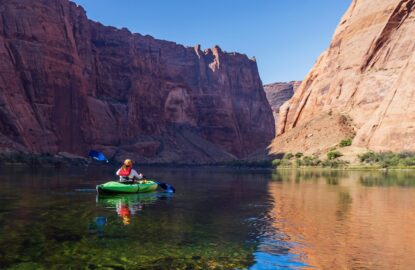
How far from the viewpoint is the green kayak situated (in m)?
29.0

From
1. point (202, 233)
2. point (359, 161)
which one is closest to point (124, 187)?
point (202, 233)

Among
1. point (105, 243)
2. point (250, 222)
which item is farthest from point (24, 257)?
point (250, 222)

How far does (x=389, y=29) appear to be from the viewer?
10606 centimetres

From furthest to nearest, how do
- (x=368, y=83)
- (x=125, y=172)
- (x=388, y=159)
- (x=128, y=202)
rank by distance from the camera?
(x=368, y=83), (x=388, y=159), (x=125, y=172), (x=128, y=202)

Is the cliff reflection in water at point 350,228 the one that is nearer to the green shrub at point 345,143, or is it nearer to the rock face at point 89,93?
the green shrub at point 345,143

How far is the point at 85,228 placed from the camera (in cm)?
1786

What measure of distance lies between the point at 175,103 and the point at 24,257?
6871 inches

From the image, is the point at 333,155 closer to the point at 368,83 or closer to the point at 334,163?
the point at 334,163

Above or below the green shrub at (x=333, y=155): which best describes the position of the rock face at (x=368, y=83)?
above

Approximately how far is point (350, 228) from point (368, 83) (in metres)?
90.9

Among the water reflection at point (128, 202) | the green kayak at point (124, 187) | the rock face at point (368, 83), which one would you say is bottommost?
the water reflection at point (128, 202)

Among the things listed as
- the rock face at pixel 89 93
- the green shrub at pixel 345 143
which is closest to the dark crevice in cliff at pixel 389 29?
the green shrub at pixel 345 143

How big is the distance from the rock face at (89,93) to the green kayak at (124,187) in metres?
77.0

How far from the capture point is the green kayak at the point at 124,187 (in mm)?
28969
